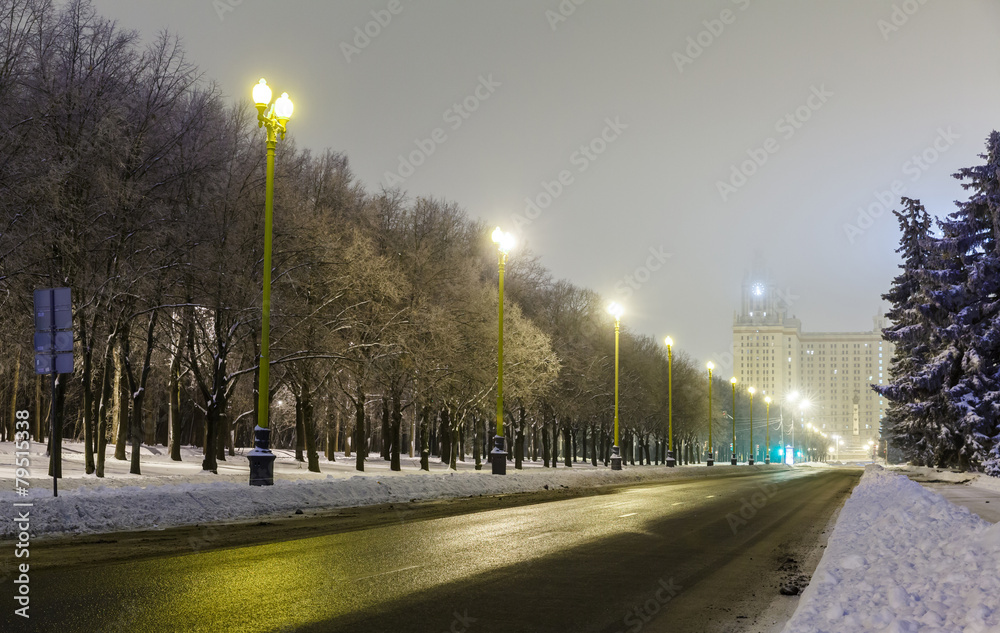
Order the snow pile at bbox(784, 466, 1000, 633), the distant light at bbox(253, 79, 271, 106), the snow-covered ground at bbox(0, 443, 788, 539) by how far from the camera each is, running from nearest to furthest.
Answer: the snow pile at bbox(784, 466, 1000, 633) < the snow-covered ground at bbox(0, 443, 788, 539) < the distant light at bbox(253, 79, 271, 106)

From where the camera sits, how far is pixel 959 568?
8.84 metres

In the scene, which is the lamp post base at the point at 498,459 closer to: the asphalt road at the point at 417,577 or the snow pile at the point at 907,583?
the asphalt road at the point at 417,577

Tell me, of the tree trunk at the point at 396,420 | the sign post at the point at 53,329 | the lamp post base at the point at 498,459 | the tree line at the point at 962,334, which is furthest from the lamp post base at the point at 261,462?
the tree line at the point at 962,334

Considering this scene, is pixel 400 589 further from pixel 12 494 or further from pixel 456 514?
pixel 12 494

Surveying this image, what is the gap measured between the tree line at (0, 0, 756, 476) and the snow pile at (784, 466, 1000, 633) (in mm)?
12843

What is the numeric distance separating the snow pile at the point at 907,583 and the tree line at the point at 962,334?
30.6m

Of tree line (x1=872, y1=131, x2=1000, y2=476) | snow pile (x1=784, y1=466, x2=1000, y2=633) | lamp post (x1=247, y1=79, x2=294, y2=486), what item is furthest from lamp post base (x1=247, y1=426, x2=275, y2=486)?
tree line (x1=872, y1=131, x2=1000, y2=476)

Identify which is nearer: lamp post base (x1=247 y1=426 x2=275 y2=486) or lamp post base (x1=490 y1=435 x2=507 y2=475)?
lamp post base (x1=247 y1=426 x2=275 y2=486)

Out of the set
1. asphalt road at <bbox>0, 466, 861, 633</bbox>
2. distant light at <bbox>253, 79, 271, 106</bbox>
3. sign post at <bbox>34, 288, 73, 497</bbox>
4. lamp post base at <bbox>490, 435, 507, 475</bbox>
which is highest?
distant light at <bbox>253, 79, 271, 106</bbox>

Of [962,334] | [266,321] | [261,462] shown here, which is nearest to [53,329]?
[266,321]

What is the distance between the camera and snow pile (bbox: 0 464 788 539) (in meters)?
13.6

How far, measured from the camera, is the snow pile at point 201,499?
1359 centimetres

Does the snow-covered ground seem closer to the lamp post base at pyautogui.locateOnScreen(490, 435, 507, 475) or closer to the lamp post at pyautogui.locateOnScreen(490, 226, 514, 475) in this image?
the lamp post base at pyautogui.locateOnScreen(490, 435, 507, 475)

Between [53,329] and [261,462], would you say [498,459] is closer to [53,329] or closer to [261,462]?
[261,462]
